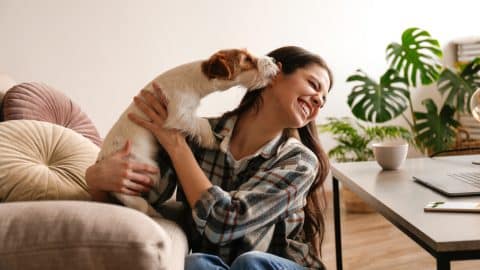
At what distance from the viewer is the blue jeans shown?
3.80 feet

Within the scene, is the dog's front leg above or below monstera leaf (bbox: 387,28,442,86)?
above

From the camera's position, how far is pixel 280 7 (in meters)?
3.80

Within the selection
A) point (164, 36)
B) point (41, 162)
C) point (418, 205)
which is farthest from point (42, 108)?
point (164, 36)

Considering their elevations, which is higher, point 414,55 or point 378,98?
point 414,55

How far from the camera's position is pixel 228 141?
1.51 metres

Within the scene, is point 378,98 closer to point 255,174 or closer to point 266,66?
point 266,66

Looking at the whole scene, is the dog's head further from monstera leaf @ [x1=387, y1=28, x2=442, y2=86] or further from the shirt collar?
monstera leaf @ [x1=387, y1=28, x2=442, y2=86]

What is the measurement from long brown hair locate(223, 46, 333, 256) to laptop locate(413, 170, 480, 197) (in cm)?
27

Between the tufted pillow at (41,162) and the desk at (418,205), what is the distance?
731 mm

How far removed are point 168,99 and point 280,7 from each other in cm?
253

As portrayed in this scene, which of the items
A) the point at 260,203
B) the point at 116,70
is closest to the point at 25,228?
the point at 260,203

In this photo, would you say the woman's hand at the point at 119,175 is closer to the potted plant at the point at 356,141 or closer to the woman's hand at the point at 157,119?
the woman's hand at the point at 157,119

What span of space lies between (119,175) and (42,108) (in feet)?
1.81

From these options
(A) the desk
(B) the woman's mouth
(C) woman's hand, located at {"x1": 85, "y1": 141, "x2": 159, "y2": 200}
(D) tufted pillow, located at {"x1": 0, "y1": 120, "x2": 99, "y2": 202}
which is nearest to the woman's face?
(B) the woman's mouth
